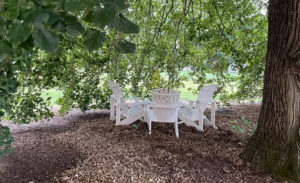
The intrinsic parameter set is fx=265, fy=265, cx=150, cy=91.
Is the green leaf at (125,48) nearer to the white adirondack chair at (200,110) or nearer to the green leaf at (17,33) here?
the green leaf at (17,33)

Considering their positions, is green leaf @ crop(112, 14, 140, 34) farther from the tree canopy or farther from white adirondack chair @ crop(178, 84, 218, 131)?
white adirondack chair @ crop(178, 84, 218, 131)

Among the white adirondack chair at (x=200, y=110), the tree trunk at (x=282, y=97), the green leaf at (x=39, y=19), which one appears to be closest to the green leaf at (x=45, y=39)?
the green leaf at (x=39, y=19)

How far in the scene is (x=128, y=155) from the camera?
3326mm

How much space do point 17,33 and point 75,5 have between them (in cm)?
16

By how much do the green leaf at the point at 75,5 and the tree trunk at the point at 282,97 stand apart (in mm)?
2569

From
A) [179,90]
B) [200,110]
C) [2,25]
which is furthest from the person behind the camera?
[179,90]

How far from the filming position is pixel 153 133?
14.3 ft

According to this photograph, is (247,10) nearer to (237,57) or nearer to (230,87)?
(237,57)

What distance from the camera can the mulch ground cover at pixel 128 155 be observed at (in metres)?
2.84

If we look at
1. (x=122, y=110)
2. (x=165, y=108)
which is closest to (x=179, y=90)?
(x=122, y=110)

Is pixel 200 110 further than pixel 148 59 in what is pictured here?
No

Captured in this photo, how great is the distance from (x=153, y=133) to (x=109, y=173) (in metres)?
1.59

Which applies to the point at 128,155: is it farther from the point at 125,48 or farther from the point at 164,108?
the point at 125,48

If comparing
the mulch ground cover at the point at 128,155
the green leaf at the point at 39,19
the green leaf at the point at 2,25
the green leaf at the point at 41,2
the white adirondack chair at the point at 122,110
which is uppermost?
the green leaf at the point at 41,2
